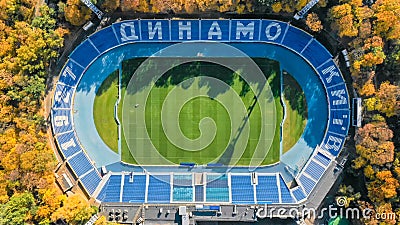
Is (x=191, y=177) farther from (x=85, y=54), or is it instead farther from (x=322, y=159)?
(x=85, y=54)

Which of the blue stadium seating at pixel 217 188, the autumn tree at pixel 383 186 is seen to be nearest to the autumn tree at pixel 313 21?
the autumn tree at pixel 383 186

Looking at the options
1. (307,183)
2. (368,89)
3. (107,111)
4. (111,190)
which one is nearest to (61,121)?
(107,111)

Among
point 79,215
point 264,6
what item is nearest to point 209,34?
point 264,6

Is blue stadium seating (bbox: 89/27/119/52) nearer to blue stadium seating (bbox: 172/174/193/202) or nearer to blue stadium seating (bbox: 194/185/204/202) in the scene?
blue stadium seating (bbox: 172/174/193/202)

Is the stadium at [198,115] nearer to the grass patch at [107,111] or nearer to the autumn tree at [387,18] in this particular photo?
the grass patch at [107,111]

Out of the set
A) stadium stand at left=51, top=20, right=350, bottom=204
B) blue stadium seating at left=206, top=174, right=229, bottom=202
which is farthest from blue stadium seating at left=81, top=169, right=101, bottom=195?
blue stadium seating at left=206, top=174, right=229, bottom=202

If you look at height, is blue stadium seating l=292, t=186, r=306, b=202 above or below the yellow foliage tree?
below
